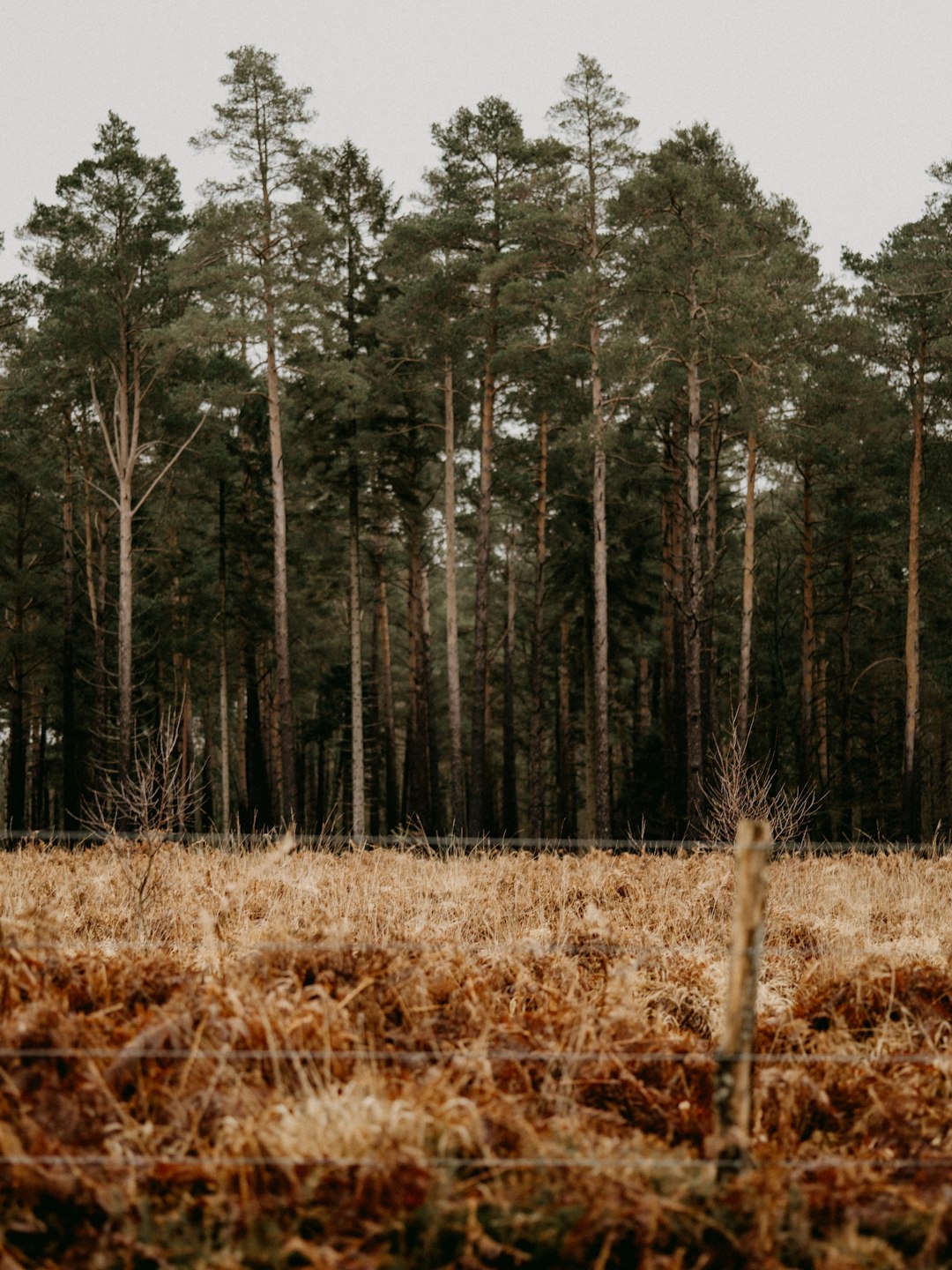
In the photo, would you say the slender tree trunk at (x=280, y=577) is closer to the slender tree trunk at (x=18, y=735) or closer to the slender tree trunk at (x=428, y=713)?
the slender tree trunk at (x=428, y=713)

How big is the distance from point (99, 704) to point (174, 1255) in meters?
23.5

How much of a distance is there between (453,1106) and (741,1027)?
40.0 inches

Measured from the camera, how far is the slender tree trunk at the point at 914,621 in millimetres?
22531

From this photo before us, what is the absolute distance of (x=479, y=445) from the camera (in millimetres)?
28609

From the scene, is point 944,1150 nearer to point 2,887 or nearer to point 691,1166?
point 691,1166

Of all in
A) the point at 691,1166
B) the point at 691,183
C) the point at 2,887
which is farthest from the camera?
the point at 691,183

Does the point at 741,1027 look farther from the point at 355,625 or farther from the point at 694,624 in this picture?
the point at 355,625

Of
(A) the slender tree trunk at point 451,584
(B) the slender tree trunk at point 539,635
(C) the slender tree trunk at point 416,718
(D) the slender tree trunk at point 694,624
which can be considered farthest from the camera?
(C) the slender tree trunk at point 416,718

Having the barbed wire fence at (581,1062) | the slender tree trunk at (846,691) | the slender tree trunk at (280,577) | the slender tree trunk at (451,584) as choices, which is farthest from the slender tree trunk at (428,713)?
the barbed wire fence at (581,1062)

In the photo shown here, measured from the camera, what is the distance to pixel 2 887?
1011 centimetres

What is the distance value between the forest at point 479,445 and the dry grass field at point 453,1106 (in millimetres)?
9399

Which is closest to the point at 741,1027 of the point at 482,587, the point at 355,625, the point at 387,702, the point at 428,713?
the point at 482,587

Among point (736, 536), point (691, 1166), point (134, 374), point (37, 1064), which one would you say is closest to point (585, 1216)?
point (691, 1166)

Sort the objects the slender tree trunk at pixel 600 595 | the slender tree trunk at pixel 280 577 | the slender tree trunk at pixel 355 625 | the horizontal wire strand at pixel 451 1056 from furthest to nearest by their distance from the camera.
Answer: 1. the slender tree trunk at pixel 355 625
2. the slender tree trunk at pixel 280 577
3. the slender tree trunk at pixel 600 595
4. the horizontal wire strand at pixel 451 1056
